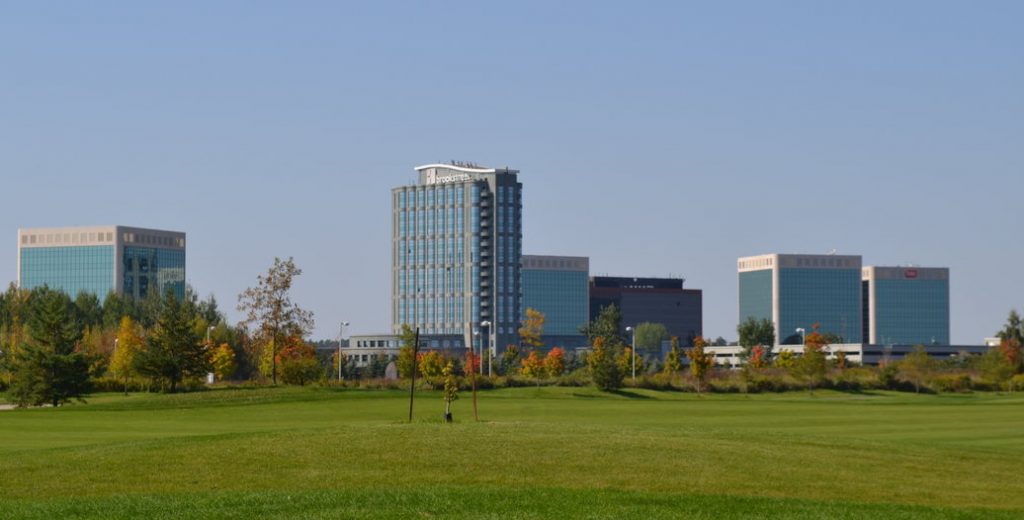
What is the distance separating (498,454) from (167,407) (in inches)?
1759

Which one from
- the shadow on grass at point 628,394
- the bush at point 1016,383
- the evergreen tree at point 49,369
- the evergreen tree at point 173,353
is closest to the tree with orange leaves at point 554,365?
the bush at point 1016,383

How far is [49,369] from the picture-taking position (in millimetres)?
85375

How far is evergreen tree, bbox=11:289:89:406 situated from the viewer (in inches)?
3344

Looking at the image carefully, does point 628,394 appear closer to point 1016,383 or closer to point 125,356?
point 1016,383

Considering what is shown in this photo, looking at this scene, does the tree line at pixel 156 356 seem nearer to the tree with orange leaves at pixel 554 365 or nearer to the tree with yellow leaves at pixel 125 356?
the tree with yellow leaves at pixel 125 356

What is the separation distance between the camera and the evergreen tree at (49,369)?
84.9 m

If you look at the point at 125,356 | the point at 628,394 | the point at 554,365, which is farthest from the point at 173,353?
the point at 554,365

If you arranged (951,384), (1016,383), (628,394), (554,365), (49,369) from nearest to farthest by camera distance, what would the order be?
1. (49,369)
2. (628,394)
3. (951,384)
4. (1016,383)
5. (554,365)

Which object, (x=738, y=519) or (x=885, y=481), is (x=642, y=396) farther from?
(x=738, y=519)

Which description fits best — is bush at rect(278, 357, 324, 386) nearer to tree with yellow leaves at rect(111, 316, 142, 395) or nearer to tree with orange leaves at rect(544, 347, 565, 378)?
tree with yellow leaves at rect(111, 316, 142, 395)

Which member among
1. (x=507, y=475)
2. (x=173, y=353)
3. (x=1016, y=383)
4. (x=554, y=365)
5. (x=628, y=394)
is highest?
(x=173, y=353)

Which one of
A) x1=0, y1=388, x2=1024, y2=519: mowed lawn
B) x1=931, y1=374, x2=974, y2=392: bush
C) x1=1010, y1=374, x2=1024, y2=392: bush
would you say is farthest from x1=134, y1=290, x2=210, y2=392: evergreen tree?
x1=1010, y1=374, x2=1024, y2=392: bush

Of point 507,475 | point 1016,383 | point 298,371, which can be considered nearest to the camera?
point 507,475

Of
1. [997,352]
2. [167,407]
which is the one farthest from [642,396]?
[997,352]
